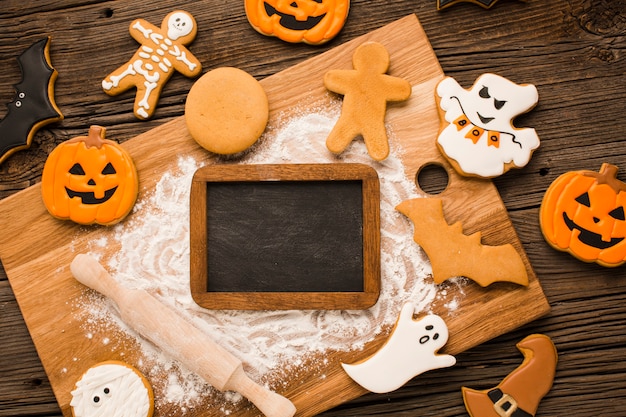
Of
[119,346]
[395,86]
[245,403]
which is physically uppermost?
[395,86]

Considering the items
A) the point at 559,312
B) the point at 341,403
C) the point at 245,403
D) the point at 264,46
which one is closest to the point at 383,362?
the point at 341,403

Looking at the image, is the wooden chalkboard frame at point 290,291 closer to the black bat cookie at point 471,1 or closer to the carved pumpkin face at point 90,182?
Answer: the carved pumpkin face at point 90,182

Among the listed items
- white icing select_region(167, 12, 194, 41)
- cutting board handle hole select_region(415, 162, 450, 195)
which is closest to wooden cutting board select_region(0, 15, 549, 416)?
cutting board handle hole select_region(415, 162, 450, 195)

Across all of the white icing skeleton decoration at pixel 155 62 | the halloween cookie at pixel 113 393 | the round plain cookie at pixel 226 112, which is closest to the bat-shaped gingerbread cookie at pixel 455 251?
the round plain cookie at pixel 226 112

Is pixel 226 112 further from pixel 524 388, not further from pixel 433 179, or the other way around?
pixel 524 388

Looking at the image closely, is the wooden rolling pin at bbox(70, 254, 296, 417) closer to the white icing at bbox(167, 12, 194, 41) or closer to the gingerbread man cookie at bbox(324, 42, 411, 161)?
the gingerbread man cookie at bbox(324, 42, 411, 161)

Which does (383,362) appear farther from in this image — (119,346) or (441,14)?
(441,14)
